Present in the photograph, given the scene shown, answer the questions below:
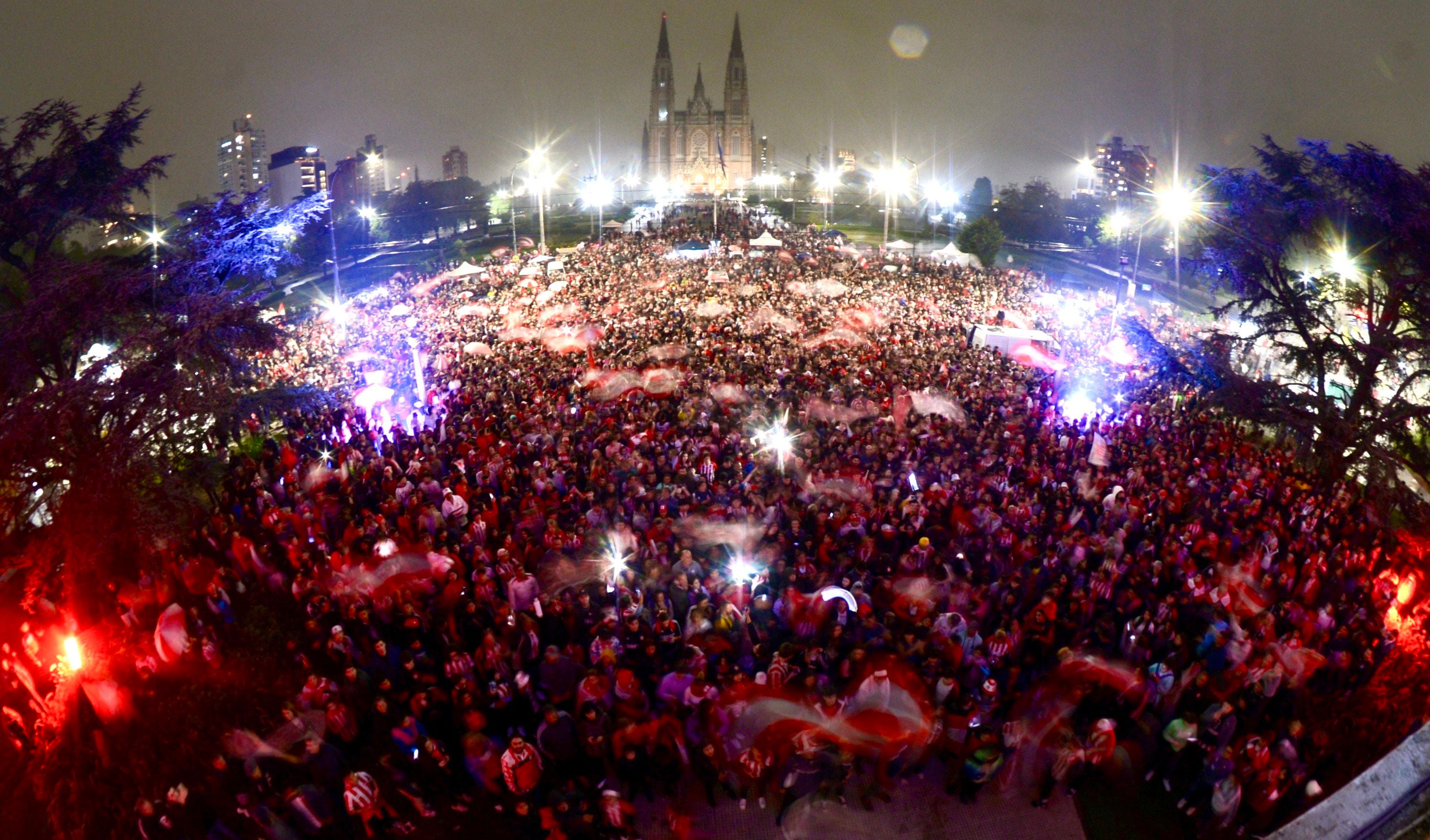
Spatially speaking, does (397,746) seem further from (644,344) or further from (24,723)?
(644,344)

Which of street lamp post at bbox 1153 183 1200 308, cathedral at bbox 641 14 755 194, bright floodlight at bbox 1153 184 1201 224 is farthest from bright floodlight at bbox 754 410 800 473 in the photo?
cathedral at bbox 641 14 755 194

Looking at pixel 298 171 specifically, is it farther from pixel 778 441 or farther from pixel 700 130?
pixel 778 441

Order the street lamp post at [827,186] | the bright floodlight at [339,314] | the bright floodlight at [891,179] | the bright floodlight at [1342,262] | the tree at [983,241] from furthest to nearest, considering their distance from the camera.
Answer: the street lamp post at [827,186] < the tree at [983,241] < the bright floodlight at [891,179] < the bright floodlight at [339,314] < the bright floodlight at [1342,262]

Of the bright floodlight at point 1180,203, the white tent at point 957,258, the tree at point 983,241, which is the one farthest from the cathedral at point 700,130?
the bright floodlight at point 1180,203

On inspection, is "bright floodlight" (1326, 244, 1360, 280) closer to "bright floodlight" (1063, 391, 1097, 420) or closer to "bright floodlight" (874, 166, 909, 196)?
Result: "bright floodlight" (1063, 391, 1097, 420)

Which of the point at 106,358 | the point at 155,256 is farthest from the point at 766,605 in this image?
the point at 155,256

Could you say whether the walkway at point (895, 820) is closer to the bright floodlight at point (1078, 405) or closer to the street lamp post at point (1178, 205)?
the street lamp post at point (1178, 205)
